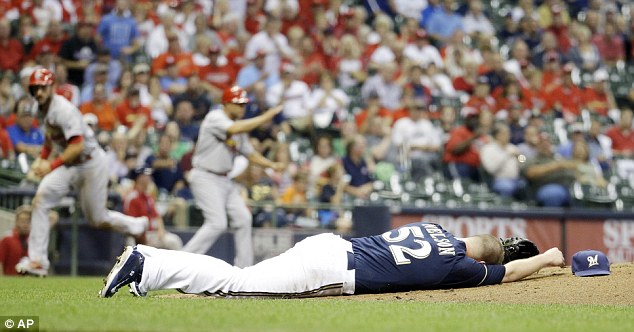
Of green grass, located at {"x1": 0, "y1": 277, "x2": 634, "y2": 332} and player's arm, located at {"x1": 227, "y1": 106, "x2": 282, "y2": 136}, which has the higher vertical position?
player's arm, located at {"x1": 227, "y1": 106, "x2": 282, "y2": 136}

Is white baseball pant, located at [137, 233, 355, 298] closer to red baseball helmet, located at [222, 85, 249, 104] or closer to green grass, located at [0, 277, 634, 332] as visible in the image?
green grass, located at [0, 277, 634, 332]

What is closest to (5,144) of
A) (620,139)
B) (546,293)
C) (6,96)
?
(6,96)

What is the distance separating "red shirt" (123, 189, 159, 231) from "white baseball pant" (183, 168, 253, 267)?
1.13 m

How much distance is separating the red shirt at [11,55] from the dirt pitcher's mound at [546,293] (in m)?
9.66

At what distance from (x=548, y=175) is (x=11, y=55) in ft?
26.6

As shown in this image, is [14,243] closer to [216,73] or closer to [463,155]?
[216,73]

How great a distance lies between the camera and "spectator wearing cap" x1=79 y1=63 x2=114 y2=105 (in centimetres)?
1498

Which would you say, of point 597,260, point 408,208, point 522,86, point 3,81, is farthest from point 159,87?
point 597,260

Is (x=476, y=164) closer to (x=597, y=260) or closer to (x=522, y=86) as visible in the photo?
(x=522, y=86)

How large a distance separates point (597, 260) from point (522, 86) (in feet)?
35.9

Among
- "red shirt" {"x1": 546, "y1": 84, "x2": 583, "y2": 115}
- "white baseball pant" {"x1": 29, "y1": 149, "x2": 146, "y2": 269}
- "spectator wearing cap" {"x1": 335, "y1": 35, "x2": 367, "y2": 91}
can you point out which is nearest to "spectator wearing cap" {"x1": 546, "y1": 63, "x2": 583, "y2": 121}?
"red shirt" {"x1": 546, "y1": 84, "x2": 583, "y2": 115}

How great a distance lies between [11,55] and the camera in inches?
610

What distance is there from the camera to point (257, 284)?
7.02 meters

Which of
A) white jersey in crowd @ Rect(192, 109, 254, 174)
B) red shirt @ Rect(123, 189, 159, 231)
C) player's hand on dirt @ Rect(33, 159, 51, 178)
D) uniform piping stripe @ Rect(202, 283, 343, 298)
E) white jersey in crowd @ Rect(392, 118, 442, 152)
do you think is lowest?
uniform piping stripe @ Rect(202, 283, 343, 298)
